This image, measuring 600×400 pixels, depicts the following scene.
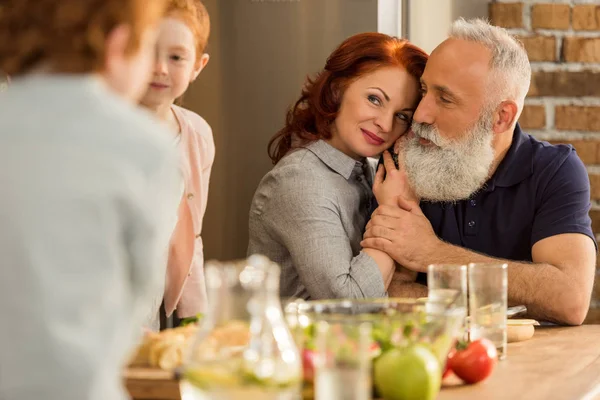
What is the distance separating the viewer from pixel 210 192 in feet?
9.58

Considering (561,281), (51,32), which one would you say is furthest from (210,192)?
(51,32)

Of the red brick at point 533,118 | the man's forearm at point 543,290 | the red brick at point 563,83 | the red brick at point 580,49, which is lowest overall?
the man's forearm at point 543,290

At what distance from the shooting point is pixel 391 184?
251 cm

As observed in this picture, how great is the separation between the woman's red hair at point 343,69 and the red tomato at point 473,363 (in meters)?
1.10

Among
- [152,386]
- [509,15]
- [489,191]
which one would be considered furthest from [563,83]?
[152,386]

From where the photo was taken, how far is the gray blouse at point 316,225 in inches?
90.0

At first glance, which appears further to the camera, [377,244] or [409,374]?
[377,244]

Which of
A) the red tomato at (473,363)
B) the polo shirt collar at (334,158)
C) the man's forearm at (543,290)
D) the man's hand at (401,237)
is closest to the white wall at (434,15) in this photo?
the polo shirt collar at (334,158)

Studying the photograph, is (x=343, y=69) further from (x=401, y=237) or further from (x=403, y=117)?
(x=401, y=237)

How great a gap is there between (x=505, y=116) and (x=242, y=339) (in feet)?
5.64

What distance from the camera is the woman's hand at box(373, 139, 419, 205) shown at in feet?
8.18

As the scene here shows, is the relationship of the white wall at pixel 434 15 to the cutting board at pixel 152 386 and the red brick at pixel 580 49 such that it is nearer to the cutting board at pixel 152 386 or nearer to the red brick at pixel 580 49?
the red brick at pixel 580 49

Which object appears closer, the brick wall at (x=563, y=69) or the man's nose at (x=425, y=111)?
the man's nose at (x=425, y=111)

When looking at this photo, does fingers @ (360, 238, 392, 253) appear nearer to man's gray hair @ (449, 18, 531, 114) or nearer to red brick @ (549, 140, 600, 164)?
man's gray hair @ (449, 18, 531, 114)
